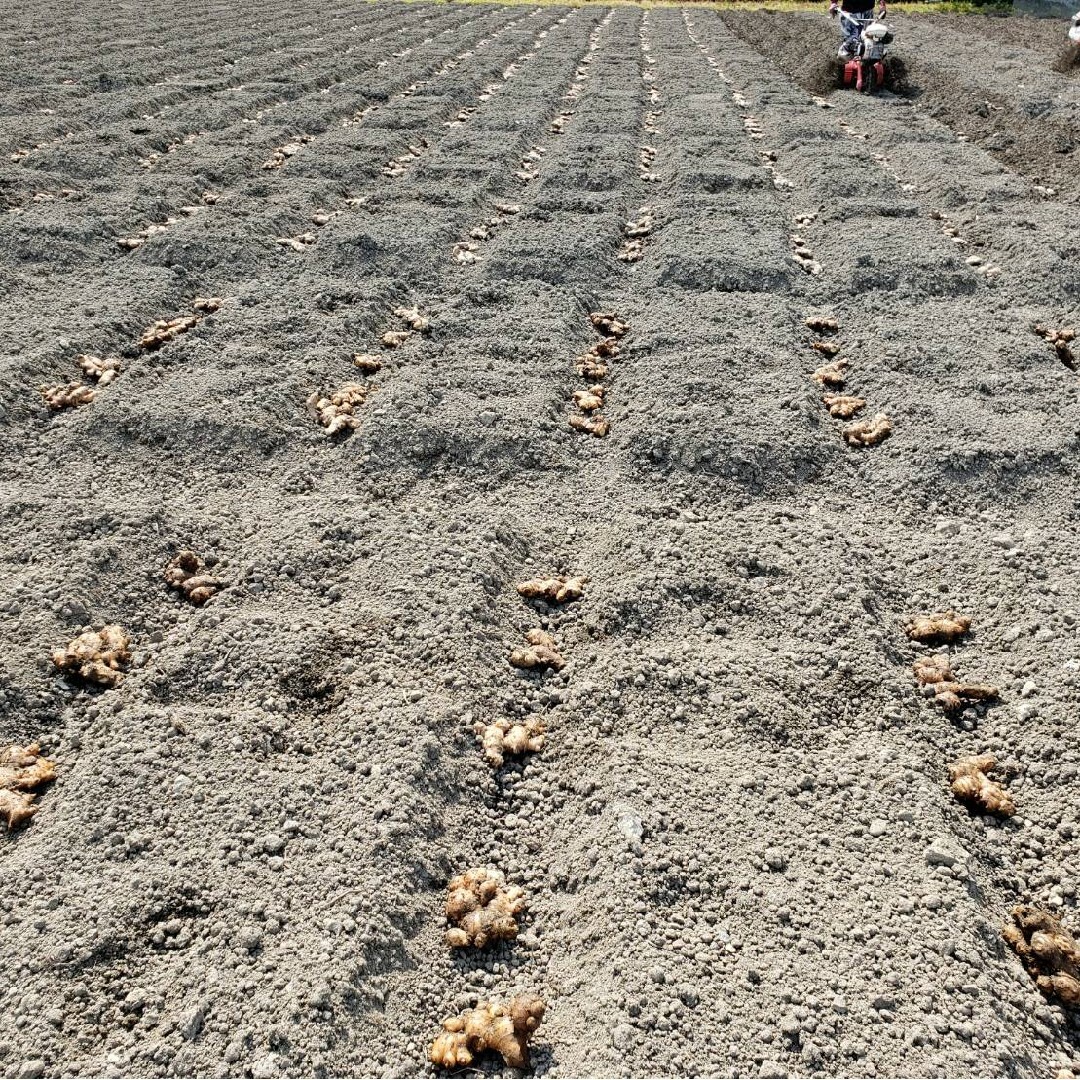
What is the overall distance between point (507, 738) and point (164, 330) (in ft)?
12.0

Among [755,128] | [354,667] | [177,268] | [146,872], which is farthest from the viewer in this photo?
[755,128]

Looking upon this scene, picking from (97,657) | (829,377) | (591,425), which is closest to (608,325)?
(591,425)

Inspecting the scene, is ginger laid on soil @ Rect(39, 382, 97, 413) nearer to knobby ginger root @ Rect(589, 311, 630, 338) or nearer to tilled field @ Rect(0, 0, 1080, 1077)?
tilled field @ Rect(0, 0, 1080, 1077)

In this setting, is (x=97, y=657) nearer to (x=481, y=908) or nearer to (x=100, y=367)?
(x=481, y=908)

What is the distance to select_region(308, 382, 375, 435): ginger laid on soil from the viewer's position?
4055 mm

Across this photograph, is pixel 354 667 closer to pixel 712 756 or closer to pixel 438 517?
pixel 438 517

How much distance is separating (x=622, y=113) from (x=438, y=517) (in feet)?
28.3

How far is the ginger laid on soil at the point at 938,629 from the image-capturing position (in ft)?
9.58

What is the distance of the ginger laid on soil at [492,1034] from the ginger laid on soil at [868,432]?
2.97 meters

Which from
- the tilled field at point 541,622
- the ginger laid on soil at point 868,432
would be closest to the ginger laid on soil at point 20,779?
the tilled field at point 541,622

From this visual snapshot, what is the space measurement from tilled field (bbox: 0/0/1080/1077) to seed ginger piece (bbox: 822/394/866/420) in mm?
36

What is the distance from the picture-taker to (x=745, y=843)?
223 cm

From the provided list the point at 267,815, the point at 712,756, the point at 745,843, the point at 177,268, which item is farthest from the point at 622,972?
the point at 177,268

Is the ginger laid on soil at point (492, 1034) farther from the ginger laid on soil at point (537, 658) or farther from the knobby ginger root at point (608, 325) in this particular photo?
the knobby ginger root at point (608, 325)
